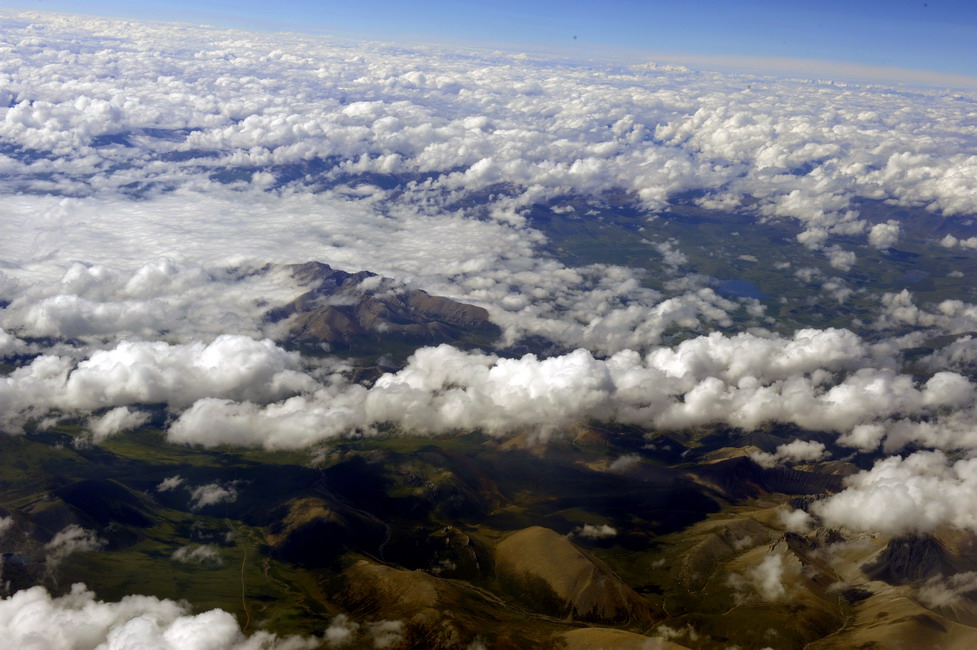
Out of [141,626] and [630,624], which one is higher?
[141,626]

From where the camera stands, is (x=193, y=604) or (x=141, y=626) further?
(x=193, y=604)

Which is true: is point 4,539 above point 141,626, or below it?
below

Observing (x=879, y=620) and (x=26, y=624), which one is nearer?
(x=26, y=624)

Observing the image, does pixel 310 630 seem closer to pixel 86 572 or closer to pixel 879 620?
pixel 86 572

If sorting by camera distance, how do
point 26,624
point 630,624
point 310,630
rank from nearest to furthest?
1. point 26,624
2. point 310,630
3. point 630,624

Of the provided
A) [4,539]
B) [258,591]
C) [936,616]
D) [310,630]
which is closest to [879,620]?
[936,616]

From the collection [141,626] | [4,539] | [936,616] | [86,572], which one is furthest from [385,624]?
[936,616]

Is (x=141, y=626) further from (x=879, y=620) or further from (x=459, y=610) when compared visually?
(x=879, y=620)

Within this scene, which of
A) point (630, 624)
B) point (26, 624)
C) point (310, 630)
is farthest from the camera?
point (630, 624)

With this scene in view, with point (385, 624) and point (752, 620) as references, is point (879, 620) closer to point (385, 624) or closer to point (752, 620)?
point (752, 620)
